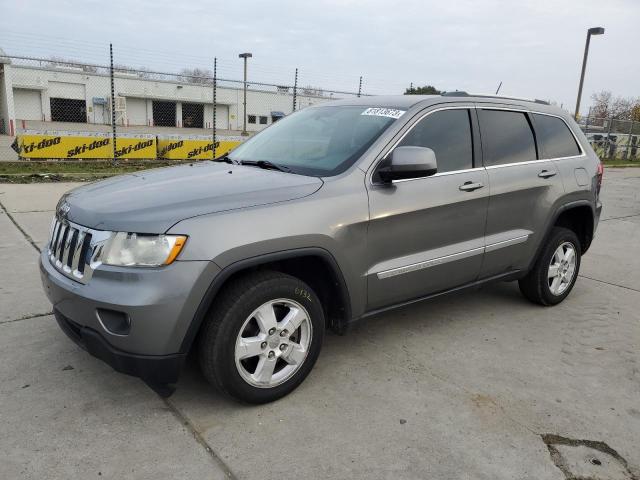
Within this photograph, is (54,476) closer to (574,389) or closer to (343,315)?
(343,315)

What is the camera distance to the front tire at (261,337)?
2.74 metres

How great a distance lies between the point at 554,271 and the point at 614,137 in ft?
83.2

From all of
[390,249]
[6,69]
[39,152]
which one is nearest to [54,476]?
[390,249]

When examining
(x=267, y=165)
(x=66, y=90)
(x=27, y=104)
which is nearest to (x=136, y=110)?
(x=66, y=90)

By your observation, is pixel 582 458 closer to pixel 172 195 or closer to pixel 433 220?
pixel 433 220

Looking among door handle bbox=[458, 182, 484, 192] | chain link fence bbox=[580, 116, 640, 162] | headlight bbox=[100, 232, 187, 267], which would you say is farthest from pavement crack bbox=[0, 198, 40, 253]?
chain link fence bbox=[580, 116, 640, 162]

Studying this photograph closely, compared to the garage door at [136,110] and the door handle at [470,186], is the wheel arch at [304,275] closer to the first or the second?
the door handle at [470,186]

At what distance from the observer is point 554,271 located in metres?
4.63

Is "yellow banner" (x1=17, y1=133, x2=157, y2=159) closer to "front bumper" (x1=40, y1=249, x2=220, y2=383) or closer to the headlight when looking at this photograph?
"front bumper" (x1=40, y1=249, x2=220, y2=383)

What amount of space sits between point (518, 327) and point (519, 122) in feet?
5.43

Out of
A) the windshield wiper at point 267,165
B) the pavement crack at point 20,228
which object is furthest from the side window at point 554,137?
the pavement crack at point 20,228

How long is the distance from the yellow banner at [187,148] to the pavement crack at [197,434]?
521 inches

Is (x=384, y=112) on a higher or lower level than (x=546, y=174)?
higher

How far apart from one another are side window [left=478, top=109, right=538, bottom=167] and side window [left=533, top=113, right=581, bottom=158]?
0.15 meters
